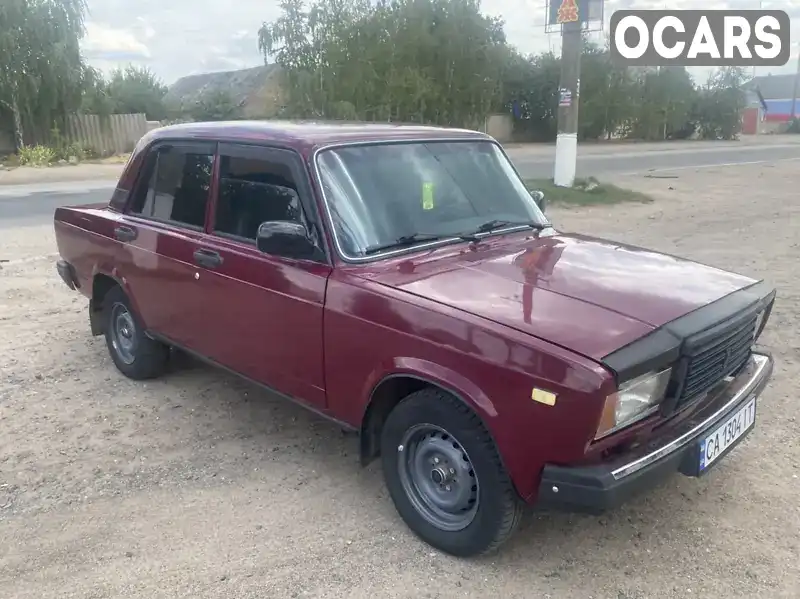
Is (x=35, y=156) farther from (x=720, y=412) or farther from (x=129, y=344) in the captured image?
(x=720, y=412)

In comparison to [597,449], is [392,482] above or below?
below

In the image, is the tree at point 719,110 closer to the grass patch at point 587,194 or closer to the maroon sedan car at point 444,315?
the grass patch at point 587,194

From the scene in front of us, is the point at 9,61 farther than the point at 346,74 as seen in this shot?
No

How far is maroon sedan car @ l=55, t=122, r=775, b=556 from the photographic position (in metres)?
2.76

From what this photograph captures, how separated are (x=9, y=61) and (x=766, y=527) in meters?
27.5

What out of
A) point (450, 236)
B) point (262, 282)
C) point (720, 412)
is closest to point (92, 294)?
point (262, 282)

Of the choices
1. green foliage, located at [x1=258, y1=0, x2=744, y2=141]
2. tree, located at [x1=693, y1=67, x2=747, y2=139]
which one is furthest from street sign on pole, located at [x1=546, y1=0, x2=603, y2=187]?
tree, located at [x1=693, y1=67, x2=747, y2=139]

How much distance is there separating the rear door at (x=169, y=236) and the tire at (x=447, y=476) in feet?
5.41

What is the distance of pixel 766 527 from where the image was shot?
3.39 meters

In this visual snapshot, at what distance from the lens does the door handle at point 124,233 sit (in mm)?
4781

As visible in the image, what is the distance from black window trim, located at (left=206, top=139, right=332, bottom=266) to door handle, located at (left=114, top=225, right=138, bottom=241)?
840 millimetres

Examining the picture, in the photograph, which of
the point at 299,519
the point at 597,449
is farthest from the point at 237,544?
the point at 597,449

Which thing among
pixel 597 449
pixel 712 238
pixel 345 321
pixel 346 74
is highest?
pixel 346 74

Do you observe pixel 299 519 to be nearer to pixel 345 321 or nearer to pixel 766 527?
pixel 345 321
